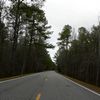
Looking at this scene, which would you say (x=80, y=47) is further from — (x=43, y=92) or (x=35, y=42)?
(x=43, y=92)

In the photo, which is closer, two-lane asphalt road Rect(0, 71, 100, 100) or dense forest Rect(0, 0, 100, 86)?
two-lane asphalt road Rect(0, 71, 100, 100)

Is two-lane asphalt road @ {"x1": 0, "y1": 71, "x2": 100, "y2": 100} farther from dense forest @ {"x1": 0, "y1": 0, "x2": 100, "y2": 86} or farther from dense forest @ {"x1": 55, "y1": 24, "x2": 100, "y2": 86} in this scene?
dense forest @ {"x1": 55, "y1": 24, "x2": 100, "y2": 86}

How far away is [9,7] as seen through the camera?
40906 mm

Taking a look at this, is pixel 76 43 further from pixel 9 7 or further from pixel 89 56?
pixel 9 7

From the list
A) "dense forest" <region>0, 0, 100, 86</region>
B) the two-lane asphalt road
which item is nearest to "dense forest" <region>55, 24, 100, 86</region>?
"dense forest" <region>0, 0, 100, 86</region>

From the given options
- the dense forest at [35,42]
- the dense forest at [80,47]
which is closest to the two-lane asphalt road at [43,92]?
the dense forest at [35,42]

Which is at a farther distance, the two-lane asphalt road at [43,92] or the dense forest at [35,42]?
the dense forest at [35,42]

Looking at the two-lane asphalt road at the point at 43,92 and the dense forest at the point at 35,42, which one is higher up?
the dense forest at the point at 35,42

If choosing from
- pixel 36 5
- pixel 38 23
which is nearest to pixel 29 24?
pixel 38 23

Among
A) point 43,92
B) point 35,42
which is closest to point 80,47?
point 35,42

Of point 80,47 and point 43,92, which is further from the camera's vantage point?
point 80,47

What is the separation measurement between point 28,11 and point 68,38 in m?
42.7

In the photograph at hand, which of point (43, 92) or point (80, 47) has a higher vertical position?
point (80, 47)

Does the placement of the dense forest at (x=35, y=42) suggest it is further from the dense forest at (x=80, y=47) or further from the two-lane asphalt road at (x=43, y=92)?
the two-lane asphalt road at (x=43, y=92)
